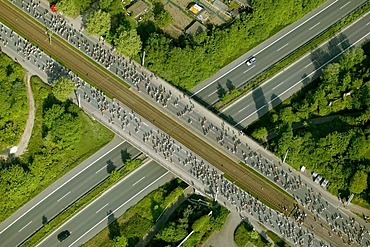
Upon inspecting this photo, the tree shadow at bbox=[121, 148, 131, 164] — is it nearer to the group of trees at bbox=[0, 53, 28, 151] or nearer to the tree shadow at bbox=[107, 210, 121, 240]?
the tree shadow at bbox=[107, 210, 121, 240]

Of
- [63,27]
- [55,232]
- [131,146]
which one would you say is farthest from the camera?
[63,27]

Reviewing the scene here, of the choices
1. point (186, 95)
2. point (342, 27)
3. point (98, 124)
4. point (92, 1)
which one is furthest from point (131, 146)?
point (342, 27)

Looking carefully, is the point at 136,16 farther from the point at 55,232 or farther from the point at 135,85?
the point at 55,232

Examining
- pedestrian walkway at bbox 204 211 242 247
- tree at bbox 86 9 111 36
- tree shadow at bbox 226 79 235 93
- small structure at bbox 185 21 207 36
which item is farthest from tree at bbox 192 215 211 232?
tree at bbox 86 9 111 36

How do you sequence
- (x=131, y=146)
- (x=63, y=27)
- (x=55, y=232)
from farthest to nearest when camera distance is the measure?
(x=63, y=27), (x=131, y=146), (x=55, y=232)

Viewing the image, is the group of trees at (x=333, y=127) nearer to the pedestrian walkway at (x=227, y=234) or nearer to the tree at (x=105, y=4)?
the pedestrian walkway at (x=227, y=234)

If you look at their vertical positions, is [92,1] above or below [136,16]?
above

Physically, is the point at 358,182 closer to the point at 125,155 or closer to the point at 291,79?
the point at 291,79

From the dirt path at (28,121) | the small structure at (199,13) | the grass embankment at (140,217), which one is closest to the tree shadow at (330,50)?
the small structure at (199,13)
